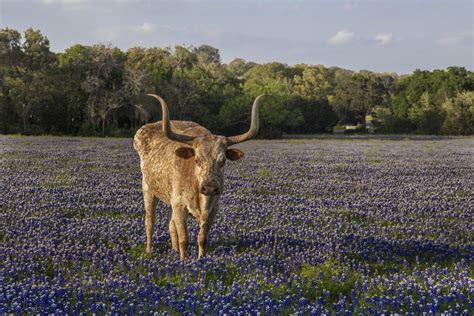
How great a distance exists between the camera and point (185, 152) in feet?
21.0

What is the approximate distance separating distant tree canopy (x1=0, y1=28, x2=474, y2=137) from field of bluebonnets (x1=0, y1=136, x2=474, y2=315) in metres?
44.1

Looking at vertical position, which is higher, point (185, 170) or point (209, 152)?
point (209, 152)

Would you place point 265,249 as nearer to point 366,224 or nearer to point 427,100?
point 366,224

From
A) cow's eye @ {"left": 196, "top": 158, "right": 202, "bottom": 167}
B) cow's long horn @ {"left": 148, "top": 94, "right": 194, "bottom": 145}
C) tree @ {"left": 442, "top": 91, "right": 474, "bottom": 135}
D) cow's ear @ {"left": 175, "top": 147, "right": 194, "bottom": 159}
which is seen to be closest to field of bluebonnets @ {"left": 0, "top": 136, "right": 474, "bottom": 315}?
cow's eye @ {"left": 196, "top": 158, "right": 202, "bottom": 167}

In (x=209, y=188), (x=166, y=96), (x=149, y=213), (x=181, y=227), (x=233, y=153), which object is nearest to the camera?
(x=209, y=188)

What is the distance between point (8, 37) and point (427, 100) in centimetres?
7000

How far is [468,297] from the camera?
5.04 m

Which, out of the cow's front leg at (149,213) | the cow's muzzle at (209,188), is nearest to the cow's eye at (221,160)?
the cow's muzzle at (209,188)

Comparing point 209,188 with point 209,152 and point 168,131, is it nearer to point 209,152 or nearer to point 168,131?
point 209,152

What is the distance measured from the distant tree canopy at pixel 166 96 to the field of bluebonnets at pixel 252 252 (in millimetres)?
44125

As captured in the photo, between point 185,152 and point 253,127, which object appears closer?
point 253,127

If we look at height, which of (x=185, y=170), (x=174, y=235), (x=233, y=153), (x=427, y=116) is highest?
(x=427, y=116)

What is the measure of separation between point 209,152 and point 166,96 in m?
61.3

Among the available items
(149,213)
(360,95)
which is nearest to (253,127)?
(149,213)
